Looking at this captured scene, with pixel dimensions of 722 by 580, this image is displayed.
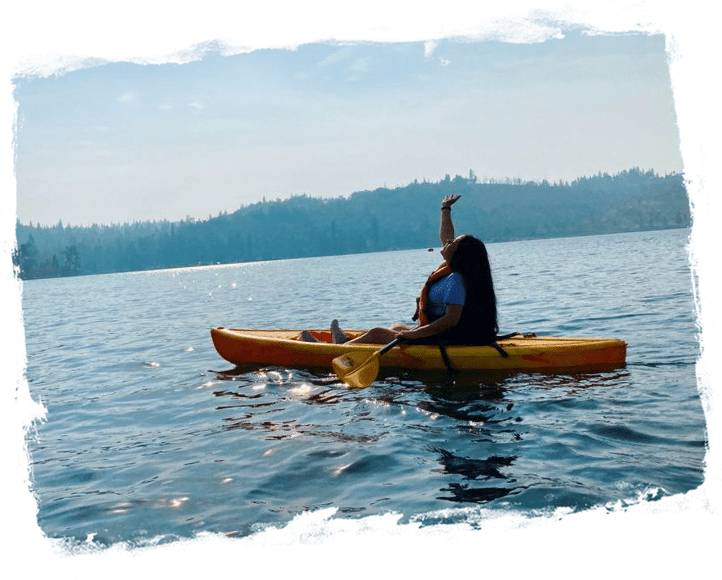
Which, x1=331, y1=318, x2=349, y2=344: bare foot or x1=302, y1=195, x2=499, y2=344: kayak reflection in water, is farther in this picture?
x1=331, y1=318, x2=349, y2=344: bare foot

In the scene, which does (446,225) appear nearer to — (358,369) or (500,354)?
(500,354)

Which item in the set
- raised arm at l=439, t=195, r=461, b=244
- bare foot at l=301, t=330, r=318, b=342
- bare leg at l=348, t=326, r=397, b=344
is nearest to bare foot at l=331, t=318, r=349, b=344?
bare foot at l=301, t=330, r=318, b=342

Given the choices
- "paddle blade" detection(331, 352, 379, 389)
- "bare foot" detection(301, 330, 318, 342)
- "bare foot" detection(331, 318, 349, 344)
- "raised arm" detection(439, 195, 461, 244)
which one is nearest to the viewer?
"paddle blade" detection(331, 352, 379, 389)

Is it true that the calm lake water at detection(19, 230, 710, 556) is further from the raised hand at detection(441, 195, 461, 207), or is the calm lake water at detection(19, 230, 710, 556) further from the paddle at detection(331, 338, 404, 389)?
the raised hand at detection(441, 195, 461, 207)

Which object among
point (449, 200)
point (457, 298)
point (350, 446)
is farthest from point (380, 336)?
point (350, 446)

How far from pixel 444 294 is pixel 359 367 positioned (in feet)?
4.47

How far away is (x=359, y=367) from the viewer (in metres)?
7.84

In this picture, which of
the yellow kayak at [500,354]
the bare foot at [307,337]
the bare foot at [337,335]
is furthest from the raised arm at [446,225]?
the bare foot at [307,337]

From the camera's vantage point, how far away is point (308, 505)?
14.1 ft

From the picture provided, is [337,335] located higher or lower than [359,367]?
higher

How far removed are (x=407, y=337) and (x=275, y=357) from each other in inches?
91.5

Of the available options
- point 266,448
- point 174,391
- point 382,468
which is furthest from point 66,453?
point 382,468

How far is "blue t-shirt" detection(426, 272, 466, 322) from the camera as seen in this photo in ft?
25.3

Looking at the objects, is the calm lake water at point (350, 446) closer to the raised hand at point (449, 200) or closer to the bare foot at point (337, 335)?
the bare foot at point (337, 335)
